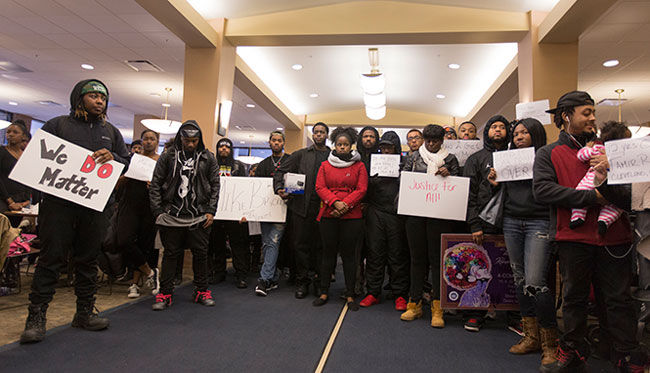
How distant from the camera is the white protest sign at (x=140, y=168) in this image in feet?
10.8

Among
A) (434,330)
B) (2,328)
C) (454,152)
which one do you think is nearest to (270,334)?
(434,330)

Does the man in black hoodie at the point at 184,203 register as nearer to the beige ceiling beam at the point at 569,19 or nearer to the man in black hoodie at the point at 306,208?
the man in black hoodie at the point at 306,208

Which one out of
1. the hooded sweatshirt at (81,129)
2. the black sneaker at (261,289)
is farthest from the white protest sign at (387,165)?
the hooded sweatshirt at (81,129)

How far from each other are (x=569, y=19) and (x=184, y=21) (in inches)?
191

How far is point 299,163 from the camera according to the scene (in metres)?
3.91

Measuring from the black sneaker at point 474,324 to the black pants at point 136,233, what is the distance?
9.63 feet

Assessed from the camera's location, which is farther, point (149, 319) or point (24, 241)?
point (24, 241)

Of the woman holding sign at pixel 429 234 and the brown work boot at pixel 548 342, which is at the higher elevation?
the woman holding sign at pixel 429 234

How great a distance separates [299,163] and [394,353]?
7.18 feet

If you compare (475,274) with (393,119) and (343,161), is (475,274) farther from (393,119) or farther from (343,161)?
(393,119)

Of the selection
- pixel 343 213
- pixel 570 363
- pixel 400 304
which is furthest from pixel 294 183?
pixel 570 363

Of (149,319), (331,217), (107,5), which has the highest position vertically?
(107,5)

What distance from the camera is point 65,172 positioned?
227 centimetres

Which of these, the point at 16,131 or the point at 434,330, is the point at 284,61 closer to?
the point at 16,131
